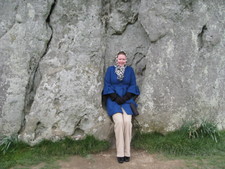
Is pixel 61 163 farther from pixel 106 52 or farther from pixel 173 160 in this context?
pixel 106 52

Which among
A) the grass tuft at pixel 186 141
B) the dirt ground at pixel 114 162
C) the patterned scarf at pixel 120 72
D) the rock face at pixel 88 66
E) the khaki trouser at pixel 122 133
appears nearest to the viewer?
the dirt ground at pixel 114 162

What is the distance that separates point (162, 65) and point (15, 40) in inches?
132

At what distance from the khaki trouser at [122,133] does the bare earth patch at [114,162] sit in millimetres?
→ 228

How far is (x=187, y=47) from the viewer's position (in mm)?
5566

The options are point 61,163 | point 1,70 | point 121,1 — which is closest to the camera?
point 61,163

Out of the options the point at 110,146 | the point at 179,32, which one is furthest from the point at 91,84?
the point at 179,32

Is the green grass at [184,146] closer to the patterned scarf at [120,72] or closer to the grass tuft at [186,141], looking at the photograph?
the grass tuft at [186,141]

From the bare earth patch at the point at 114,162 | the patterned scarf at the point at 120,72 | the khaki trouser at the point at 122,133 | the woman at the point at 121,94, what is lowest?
the bare earth patch at the point at 114,162

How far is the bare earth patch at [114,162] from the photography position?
4.71m

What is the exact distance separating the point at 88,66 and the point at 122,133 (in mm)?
1668

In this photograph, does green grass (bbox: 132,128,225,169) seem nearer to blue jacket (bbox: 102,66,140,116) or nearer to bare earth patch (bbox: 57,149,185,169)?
bare earth patch (bbox: 57,149,185,169)

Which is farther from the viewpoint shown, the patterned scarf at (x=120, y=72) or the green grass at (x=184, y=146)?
the patterned scarf at (x=120, y=72)

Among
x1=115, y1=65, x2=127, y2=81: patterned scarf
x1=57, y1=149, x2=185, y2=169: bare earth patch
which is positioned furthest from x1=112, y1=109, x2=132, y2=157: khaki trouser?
x1=115, y1=65, x2=127, y2=81: patterned scarf

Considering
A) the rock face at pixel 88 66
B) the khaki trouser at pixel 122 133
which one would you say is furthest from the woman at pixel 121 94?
the rock face at pixel 88 66
